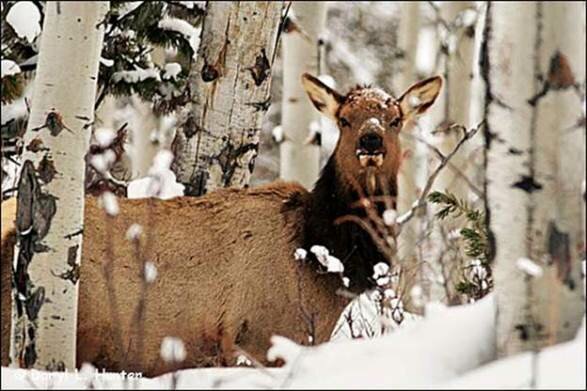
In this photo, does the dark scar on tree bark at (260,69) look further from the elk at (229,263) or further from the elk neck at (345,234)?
the elk neck at (345,234)

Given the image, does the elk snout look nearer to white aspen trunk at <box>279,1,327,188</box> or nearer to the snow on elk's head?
the snow on elk's head

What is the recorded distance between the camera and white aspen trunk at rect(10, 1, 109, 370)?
17.7 ft

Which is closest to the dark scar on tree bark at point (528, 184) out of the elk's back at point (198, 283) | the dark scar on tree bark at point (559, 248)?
the dark scar on tree bark at point (559, 248)

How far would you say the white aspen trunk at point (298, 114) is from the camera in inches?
531

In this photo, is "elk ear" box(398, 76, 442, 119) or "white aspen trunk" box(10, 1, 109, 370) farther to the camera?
"elk ear" box(398, 76, 442, 119)

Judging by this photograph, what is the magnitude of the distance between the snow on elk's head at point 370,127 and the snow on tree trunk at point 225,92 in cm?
50

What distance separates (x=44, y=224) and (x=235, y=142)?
9.61ft

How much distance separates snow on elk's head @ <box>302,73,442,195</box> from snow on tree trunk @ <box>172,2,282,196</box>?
50cm

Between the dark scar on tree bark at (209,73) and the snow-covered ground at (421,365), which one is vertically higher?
the dark scar on tree bark at (209,73)

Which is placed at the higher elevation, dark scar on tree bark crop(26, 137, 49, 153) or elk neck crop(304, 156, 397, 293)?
dark scar on tree bark crop(26, 137, 49, 153)

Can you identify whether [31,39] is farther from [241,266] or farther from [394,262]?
[394,262]

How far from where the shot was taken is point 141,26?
9.79 meters


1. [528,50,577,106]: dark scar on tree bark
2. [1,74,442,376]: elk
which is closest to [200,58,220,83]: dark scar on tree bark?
[1,74,442,376]: elk

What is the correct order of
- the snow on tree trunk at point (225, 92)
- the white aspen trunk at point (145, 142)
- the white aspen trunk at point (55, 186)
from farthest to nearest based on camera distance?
the white aspen trunk at point (145, 142) → the snow on tree trunk at point (225, 92) → the white aspen trunk at point (55, 186)
